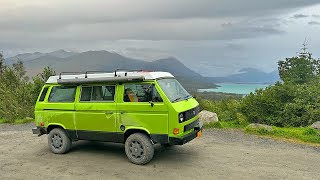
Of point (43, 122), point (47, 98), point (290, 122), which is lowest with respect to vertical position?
→ point (290, 122)

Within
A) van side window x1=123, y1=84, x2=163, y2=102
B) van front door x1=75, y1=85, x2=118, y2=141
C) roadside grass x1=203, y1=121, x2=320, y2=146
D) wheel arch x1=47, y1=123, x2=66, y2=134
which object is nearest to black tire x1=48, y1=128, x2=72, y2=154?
wheel arch x1=47, y1=123, x2=66, y2=134

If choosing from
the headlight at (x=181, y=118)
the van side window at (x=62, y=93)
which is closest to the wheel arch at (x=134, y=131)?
the headlight at (x=181, y=118)

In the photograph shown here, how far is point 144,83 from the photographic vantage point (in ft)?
28.5

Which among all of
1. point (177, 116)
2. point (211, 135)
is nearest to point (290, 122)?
point (211, 135)

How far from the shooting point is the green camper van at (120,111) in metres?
8.37

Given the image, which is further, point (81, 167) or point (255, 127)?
point (255, 127)

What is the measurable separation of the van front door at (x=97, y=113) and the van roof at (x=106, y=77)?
0.98 ft

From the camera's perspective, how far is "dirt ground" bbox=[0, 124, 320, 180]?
26.1 feet

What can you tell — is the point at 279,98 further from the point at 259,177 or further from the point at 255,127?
the point at 259,177

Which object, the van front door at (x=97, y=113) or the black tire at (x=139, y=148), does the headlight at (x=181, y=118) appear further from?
the van front door at (x=97, y=113)

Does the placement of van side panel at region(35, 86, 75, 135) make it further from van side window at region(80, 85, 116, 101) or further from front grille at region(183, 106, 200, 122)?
front grille at region(183, 106, 200, 122)

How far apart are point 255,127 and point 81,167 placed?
787 centimetres

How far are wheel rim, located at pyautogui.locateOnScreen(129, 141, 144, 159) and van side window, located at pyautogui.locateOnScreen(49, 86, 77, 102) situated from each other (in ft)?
8.67

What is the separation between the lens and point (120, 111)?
29.2 ft
